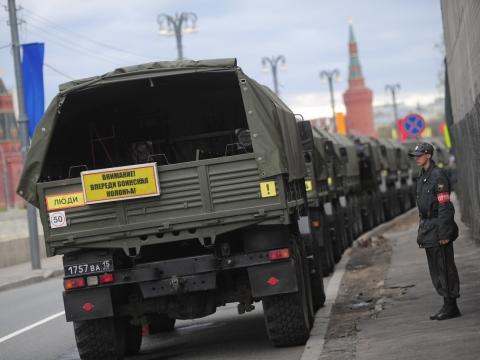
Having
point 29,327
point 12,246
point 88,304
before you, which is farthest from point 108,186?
point 12,246

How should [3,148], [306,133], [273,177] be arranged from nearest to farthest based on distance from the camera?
[273,177] < [306,133] < [3,148]

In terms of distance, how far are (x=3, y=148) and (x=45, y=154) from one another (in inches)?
3409

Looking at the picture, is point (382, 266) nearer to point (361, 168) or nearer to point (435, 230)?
point (435, 230)

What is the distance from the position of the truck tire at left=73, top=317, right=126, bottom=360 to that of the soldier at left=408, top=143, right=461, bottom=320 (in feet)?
10.7

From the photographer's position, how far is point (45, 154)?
1164cm

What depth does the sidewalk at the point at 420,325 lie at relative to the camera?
31.8ft

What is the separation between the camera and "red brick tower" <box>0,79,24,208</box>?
9400cm

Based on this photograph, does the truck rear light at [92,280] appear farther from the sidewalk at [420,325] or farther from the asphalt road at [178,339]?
the sidewalk at [420,325]

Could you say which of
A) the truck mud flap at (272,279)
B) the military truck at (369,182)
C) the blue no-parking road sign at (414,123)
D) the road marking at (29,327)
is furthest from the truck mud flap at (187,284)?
the military truck at (369,182)

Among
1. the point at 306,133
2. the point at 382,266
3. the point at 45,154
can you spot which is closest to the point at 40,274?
the point at 382,266

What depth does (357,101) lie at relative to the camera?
190250 millimetres

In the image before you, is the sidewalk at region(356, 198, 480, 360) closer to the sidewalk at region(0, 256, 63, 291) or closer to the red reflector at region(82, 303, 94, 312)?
the red reflector at region(82, 303, 94, 312)

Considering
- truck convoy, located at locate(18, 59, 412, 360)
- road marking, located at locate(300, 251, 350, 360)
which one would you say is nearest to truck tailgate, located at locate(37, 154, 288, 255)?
truck convoy, located at locate(18, 59, 412, 360)

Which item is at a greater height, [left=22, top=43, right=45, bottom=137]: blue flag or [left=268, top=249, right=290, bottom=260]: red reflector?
[left=22, top=43, right=45, bottom=137]: blue flag
